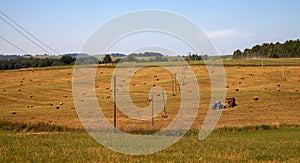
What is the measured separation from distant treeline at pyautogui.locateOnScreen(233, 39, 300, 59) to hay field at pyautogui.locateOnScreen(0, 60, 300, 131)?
5095 cm

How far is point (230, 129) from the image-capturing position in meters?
28.9

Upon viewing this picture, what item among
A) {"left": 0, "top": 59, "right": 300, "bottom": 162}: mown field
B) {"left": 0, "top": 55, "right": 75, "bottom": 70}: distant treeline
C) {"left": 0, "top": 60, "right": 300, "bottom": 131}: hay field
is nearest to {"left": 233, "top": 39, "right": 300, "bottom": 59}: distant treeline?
{"left": 0, "top": 59, "right": 300, "bottom": 162}: mown field

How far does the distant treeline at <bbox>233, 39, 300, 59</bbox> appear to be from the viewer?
464ft

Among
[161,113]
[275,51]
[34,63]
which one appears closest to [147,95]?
[161,113]

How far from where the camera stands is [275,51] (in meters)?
150

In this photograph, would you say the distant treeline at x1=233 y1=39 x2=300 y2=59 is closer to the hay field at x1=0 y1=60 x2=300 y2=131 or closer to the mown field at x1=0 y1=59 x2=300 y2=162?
the mown field at x1=0 y1=59 x2=300 y2=162

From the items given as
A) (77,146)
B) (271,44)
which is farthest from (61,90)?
(271,44)

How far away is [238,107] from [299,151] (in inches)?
1428

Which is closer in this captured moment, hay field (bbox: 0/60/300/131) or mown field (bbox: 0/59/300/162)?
mown field (bbox: 0/59/300/162)

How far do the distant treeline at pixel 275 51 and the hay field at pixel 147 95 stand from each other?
50.9m

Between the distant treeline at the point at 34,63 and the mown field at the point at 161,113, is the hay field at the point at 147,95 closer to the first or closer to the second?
the mown field at the point at 161,113

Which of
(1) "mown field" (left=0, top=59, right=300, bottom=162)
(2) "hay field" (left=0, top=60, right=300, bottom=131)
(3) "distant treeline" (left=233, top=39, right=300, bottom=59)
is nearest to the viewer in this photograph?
(1) "mown field" (left=0, top=59, right=300, bottom=162)

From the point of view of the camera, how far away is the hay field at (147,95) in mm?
41500

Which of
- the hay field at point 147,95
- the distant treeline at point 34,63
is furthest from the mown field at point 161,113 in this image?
the distant treeline at point 34,63
